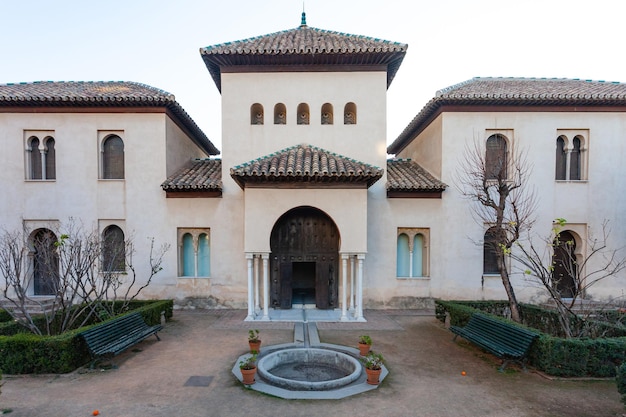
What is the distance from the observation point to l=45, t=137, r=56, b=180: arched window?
1250 cm

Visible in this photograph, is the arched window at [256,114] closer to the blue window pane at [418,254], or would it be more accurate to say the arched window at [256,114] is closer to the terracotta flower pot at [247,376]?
the blue window pane at [418,254]

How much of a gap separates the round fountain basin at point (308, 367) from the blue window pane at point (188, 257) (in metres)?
6.69

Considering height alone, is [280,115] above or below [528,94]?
below

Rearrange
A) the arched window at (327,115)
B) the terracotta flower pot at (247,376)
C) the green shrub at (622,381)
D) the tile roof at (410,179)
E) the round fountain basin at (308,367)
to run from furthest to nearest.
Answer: the arched window at (327,115)
the tile roof at (410,179)
the round fountain basin at (308,367)
the terracotta flower pot at (247,376)
the green shrub at (622,381)

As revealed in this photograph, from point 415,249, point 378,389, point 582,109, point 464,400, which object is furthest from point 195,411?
point 582,109

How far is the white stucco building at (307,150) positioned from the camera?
466 inches

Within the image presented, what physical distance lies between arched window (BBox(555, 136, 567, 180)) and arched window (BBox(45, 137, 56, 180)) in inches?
809

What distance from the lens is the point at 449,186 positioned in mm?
12305

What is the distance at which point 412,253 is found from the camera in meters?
12.4

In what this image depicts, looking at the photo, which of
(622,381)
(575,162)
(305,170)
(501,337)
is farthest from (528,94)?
(622,381)

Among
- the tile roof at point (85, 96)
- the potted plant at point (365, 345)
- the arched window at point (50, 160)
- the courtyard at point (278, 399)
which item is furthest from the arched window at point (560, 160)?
the arched window at point (50, 160)

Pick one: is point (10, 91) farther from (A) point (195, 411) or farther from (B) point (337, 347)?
(B) point (337, 347)

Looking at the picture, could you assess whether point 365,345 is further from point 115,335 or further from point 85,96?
point 85,96

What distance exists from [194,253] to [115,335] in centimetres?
507
